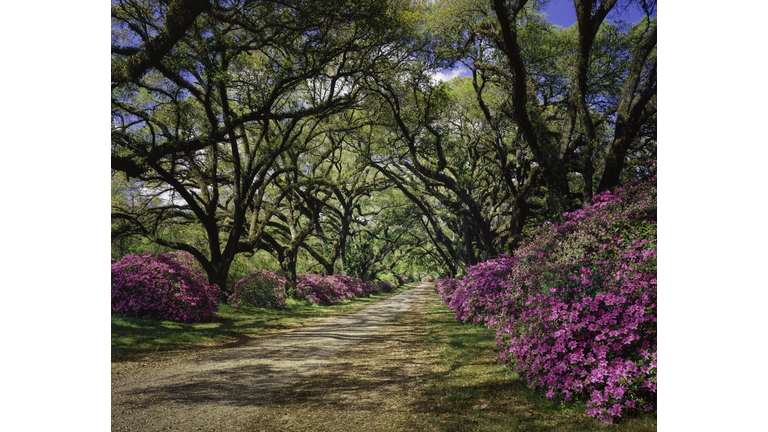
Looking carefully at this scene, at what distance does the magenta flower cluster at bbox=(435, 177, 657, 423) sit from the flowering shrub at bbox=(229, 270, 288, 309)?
36.2 ft

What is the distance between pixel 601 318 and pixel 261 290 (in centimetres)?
1344

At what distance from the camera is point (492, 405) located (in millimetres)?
3816

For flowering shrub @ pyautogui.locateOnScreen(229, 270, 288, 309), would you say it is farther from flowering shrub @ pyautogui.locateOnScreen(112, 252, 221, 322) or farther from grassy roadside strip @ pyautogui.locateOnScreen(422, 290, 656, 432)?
grassy roadside strip @ pyautogui.locateOnScreen(422, 290, 656, 432)

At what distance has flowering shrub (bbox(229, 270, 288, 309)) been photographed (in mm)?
14127

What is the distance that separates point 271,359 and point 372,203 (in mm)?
23072

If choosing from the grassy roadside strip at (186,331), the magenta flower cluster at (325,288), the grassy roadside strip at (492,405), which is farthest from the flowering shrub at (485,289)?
the magenta flower cluster at (325,288)

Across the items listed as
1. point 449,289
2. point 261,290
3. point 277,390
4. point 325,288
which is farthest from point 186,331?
point 449,289

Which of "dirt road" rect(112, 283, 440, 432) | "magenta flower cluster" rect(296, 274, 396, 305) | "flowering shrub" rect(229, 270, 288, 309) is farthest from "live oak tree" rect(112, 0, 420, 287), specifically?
"dirt road" rect(112, 283, 440, 432)

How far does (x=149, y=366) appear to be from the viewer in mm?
5605

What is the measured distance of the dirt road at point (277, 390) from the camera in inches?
134

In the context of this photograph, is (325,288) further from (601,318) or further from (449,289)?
(601,318)

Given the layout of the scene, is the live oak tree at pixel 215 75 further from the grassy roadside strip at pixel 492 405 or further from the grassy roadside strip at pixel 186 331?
the grassy roadside strip at pixel 492 405
